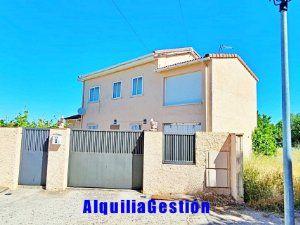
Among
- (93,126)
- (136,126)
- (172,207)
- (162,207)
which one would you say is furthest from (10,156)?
(93,126)

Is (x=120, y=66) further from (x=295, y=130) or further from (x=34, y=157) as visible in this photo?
(x=295, y=130)

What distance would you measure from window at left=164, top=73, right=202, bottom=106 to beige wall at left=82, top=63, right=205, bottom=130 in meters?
0.35

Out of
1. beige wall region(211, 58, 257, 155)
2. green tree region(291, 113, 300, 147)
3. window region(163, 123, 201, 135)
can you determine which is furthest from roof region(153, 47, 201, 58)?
green tree region(291, 113, 300, 147)

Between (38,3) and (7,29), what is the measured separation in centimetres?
544

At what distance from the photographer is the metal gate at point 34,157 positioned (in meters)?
11.0

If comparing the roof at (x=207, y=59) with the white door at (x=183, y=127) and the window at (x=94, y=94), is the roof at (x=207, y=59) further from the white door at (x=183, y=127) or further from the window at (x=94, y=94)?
the window at (x=94, y=94)

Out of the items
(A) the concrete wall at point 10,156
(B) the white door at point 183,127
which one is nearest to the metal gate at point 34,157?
(A) the concrete wall at point 10,156

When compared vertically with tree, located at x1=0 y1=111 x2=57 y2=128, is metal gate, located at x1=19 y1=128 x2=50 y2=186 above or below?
below

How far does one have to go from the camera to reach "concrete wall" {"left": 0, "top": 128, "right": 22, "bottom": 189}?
10.6m

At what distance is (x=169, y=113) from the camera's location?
18.1m

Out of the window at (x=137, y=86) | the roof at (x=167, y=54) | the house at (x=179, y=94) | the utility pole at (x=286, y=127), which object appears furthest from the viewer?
the window at (x=137, y=86)

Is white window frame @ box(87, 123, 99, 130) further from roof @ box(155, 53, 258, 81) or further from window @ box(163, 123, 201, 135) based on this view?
roof @ box(155, 53, 258, 81)

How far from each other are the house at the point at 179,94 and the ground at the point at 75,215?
26.5 ft

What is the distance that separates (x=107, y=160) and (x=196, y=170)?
12.8 ft
